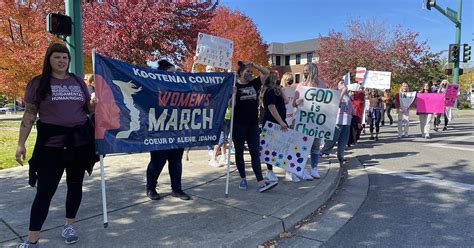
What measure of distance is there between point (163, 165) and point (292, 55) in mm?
55948

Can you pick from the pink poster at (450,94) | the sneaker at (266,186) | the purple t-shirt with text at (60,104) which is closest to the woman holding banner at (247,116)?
the sneaker at (266,186)

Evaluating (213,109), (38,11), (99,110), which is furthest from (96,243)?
(38,11)

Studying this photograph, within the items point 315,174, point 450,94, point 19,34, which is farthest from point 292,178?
point 19,34

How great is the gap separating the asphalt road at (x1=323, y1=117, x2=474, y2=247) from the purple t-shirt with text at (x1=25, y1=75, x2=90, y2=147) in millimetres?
2730

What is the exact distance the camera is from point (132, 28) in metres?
11.9

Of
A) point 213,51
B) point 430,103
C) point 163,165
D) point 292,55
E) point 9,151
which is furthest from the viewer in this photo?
point 292,55

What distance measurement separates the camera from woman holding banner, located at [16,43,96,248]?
316 centimetres

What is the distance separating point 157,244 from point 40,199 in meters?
1.14

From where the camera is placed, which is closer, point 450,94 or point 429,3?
point 450,94

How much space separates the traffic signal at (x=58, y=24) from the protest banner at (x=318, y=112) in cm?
462

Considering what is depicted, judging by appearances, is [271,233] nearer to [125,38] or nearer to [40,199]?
[40,199]

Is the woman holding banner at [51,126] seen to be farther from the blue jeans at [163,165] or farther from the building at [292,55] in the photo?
the building at [292,55]

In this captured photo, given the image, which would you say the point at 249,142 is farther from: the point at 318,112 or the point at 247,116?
Result: the point at 318,112

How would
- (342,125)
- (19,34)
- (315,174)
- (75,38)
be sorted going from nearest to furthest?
(315,174) < (342,125) < (75,38) < (19,34)
